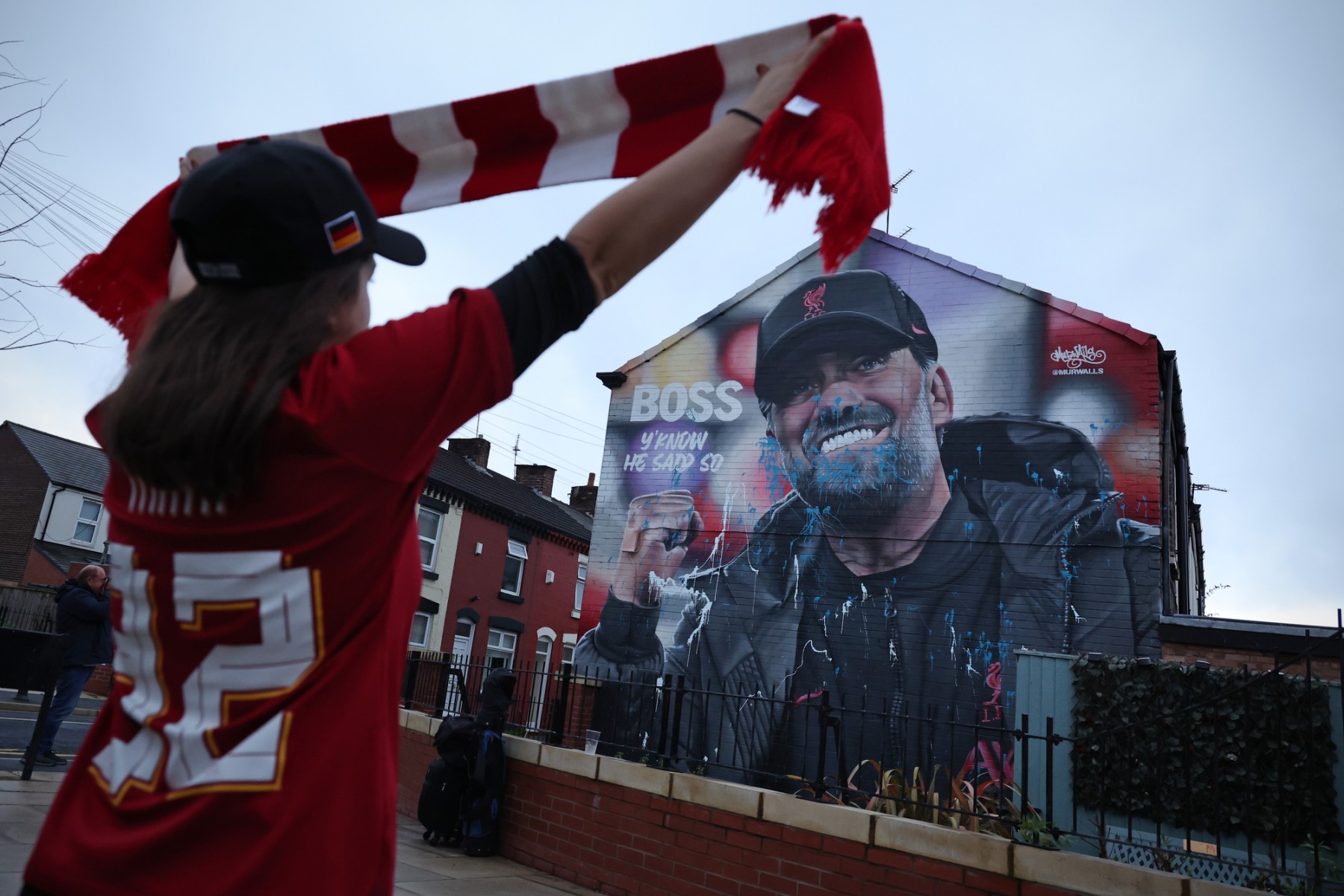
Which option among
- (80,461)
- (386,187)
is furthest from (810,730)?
(80,461)

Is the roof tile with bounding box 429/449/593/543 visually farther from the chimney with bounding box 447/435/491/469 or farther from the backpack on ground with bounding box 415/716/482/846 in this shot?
the backpack on ground with bounding box 415/716/482/846

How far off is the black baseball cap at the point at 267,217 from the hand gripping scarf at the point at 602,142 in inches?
19.3

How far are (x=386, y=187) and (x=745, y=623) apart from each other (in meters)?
13.6

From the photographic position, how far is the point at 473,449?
33.2 meters

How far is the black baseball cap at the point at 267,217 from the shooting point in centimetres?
108

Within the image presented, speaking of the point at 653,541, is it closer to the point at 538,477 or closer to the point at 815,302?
the point at 815,302

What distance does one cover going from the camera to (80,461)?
103ft

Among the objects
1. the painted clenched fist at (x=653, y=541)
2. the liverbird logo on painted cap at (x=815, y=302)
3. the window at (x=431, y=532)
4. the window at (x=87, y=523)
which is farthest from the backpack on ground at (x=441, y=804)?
the window at (x=87, y=523)

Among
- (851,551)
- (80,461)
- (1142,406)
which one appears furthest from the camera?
(80,461)

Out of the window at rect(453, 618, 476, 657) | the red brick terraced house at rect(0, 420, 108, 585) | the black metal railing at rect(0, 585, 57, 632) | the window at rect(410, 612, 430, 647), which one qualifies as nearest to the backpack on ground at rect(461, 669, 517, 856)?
the window at rect(410, 612, 430, 647)

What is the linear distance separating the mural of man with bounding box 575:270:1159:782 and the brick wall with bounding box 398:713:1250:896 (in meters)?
4.61

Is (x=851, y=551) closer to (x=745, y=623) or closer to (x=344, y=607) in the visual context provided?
(x=745, y=623)

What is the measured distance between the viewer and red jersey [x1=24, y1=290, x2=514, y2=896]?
98cm

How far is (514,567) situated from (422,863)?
78.5 feet
